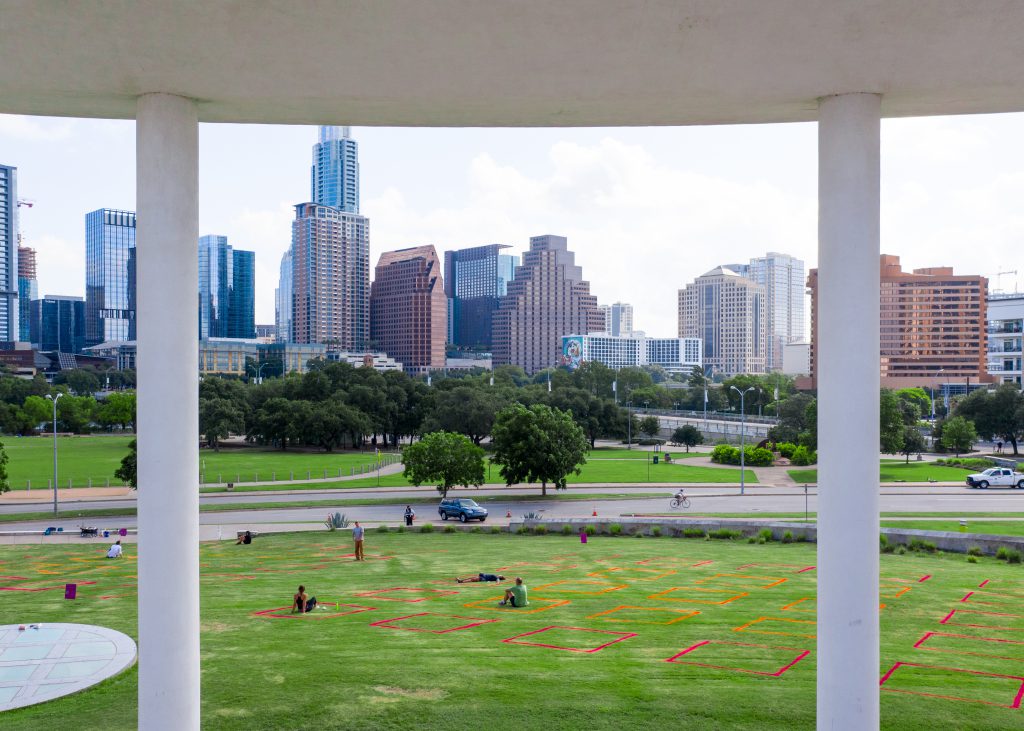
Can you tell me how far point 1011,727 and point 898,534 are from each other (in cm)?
1990

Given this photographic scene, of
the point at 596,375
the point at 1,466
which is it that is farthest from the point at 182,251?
the point at 596,375

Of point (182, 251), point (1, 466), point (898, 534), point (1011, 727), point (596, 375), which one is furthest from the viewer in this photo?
point (596, 375)

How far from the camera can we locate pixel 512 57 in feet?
24.7

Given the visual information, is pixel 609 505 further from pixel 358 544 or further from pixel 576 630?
pixel 576 630

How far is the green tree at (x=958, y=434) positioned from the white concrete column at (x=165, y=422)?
74746mm

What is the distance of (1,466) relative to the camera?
43438mm

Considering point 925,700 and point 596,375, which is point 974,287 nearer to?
point 596,375

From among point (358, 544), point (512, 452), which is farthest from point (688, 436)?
point (358, 544)

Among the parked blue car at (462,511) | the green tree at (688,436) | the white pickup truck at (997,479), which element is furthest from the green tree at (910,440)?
the parked blue car at (462,511)

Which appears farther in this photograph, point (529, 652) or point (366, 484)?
point (366, 484)

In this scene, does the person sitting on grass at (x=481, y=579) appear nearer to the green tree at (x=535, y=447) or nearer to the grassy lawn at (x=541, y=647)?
the grassy lawn at (x=541, y=647)

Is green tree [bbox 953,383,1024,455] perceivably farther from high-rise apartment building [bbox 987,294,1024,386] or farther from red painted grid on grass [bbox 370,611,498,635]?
red painted grid on grass [bbox 370,611,498,635]

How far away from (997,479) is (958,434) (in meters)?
19.1

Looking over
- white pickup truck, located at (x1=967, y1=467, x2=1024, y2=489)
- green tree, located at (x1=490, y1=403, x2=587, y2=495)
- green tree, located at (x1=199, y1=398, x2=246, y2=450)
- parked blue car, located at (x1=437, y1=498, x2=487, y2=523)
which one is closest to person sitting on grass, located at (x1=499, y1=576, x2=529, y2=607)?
parked blue car, located at (x1=437, y1=498, x2=487, y2=523)
